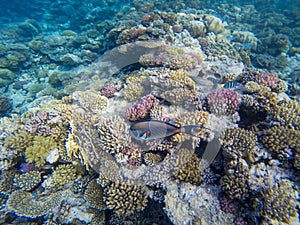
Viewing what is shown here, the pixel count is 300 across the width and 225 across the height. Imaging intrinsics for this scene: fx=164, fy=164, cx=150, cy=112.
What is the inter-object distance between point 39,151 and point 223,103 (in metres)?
4.44

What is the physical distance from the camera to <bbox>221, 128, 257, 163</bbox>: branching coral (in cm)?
300

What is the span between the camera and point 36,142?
3979mm

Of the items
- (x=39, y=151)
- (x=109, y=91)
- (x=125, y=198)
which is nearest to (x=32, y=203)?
(x=39, y=151)

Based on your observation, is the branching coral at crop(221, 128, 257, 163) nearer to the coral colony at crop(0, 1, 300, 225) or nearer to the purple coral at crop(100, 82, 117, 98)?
the coral colony at crop(0, 1, 300, 225)

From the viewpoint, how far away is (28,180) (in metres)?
3.96

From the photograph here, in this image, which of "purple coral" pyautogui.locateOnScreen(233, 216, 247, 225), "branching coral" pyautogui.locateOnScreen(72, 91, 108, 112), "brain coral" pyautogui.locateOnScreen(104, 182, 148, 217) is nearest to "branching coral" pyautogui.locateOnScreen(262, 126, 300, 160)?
"purple coral" pyautogui.locateOnScreen(233, 216, 247, 225)

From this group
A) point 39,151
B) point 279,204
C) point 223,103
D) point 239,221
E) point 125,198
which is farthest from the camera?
point 39,151

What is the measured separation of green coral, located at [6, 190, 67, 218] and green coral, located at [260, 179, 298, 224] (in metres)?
4.05

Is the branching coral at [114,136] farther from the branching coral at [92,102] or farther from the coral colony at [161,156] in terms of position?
the branching coral at [92,102]

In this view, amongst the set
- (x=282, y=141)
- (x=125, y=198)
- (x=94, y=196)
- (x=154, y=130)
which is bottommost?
(x=94, y=196)

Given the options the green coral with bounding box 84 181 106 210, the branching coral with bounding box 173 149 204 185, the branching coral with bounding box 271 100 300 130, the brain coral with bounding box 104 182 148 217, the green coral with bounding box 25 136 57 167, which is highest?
the branching coral with bounding box 271 100 300 130

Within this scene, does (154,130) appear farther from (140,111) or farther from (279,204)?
(279,204)

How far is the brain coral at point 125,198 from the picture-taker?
3.40m

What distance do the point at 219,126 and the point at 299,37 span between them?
58.4ft
